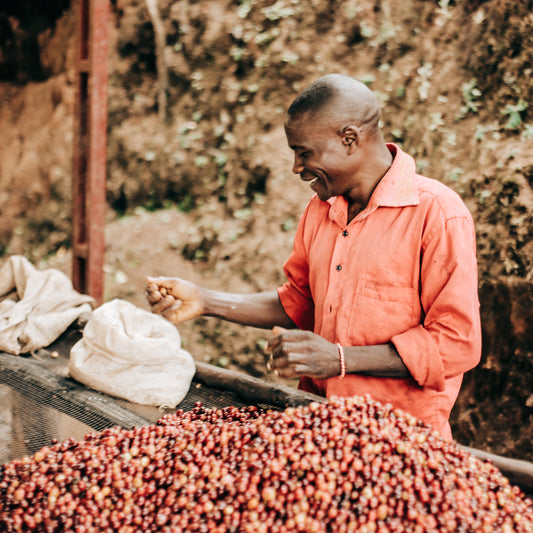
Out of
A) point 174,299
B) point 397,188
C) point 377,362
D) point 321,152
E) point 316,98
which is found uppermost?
point 316,98

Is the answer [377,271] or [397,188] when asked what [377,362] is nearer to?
[377,271]

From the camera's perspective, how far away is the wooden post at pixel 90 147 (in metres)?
3.37

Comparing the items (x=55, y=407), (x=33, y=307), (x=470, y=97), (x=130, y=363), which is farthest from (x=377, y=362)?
(x=470, y=97)

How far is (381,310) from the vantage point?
6.40 ft

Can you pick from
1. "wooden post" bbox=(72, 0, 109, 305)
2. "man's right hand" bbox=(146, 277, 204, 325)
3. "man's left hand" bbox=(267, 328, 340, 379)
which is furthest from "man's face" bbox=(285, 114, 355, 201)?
"wooden post" bbox=(72, 0, 109, 305)

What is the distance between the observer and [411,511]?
1373 mm

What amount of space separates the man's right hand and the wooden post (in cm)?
136

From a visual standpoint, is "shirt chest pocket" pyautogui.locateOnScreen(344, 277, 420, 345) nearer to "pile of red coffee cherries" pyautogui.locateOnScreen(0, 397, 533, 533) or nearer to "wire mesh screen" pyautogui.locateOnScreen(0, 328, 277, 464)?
"pile of red coffee cherries" pyautogui.locateOnScreen(0, 397, 533, 533)

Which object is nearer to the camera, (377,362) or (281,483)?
(281,483)

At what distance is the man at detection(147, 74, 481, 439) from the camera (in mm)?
1792

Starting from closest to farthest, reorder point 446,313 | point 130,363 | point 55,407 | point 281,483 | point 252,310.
A: point 281,483
point 446,313
point 55,407
point 130,363
point 252,310

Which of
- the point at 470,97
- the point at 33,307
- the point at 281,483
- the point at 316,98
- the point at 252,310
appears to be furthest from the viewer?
the point at 470,97

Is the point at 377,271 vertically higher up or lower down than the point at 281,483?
higher up

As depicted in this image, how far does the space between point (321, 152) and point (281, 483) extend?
1.21m
